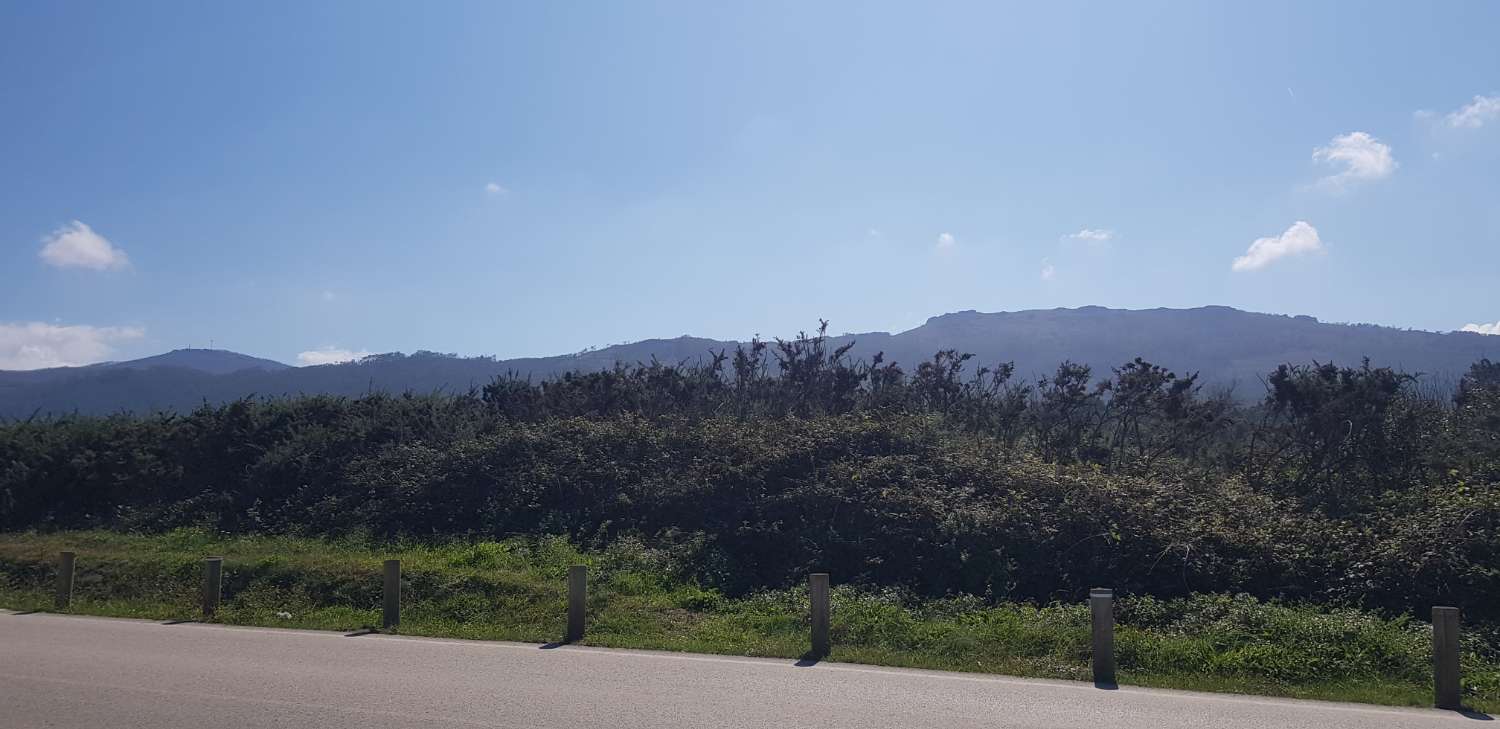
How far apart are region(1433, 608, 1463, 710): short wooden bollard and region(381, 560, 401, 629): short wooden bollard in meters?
11.0

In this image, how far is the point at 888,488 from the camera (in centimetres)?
1658

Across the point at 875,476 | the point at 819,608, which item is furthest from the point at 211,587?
the point at 875,476

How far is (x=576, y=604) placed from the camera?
11.7 meters

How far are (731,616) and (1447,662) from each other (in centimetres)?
754

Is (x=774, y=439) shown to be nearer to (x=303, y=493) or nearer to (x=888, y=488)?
(x=888, y=488)

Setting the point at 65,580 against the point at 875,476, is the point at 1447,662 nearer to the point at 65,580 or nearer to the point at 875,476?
the point at 875,476

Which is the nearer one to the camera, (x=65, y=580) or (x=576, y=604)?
(x=576, y=604)

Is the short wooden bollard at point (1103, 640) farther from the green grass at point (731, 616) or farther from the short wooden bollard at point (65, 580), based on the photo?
the short wooden bollard at point (65, 580)

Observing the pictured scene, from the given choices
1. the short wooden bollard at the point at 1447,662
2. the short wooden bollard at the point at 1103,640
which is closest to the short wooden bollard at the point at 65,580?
the short wooden bollard at the point at 1103,640

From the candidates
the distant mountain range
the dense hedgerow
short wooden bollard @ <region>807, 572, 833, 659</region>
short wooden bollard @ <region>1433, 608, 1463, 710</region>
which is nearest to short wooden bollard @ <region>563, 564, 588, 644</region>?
short wooden bollard @ <region>807, 572, 833, 659</region>

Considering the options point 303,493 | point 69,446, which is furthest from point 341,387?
point 303,493

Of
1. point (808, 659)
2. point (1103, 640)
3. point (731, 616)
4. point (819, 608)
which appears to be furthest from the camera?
point (731, 616)

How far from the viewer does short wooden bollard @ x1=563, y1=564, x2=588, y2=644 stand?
11530mm

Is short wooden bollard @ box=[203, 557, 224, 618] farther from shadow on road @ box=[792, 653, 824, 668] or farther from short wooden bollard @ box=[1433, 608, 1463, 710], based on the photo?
short wooden bollard @ box=[1433, 608, 1463, 710]
